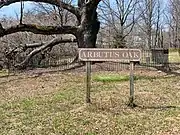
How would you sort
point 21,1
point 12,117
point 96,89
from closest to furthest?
point 12,117 < point 96,89 < point 21,1

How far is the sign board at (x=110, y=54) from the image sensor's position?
817 cm

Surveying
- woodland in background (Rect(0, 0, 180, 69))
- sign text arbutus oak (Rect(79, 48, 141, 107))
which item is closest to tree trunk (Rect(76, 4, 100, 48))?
woodland in background (Rect(0, 0, 180, 69))

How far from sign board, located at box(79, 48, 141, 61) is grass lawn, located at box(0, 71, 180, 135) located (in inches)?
40.5

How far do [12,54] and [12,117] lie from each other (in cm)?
1186

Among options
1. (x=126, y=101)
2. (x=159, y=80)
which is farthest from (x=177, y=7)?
(x=126, y=101)

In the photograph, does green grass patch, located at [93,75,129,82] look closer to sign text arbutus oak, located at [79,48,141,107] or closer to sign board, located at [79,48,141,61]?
sign text arbutus oak, located at [79,48,141,107]

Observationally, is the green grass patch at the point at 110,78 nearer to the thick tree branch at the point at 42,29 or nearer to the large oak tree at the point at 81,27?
the large oak tree at the point at 81,27

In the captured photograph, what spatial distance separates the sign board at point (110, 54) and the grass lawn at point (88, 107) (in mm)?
1028

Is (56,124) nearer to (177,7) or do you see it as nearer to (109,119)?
(109,119)

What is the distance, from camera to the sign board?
8.17m

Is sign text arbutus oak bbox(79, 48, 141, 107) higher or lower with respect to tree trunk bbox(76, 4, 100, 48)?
lower

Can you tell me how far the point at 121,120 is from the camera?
7273mm

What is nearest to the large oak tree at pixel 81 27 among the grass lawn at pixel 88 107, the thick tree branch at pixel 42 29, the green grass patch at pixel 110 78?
the thick tree branch at pixel 42 29

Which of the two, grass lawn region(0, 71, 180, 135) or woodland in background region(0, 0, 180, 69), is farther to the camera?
woodland in background region(0, 0, 180, 69)
